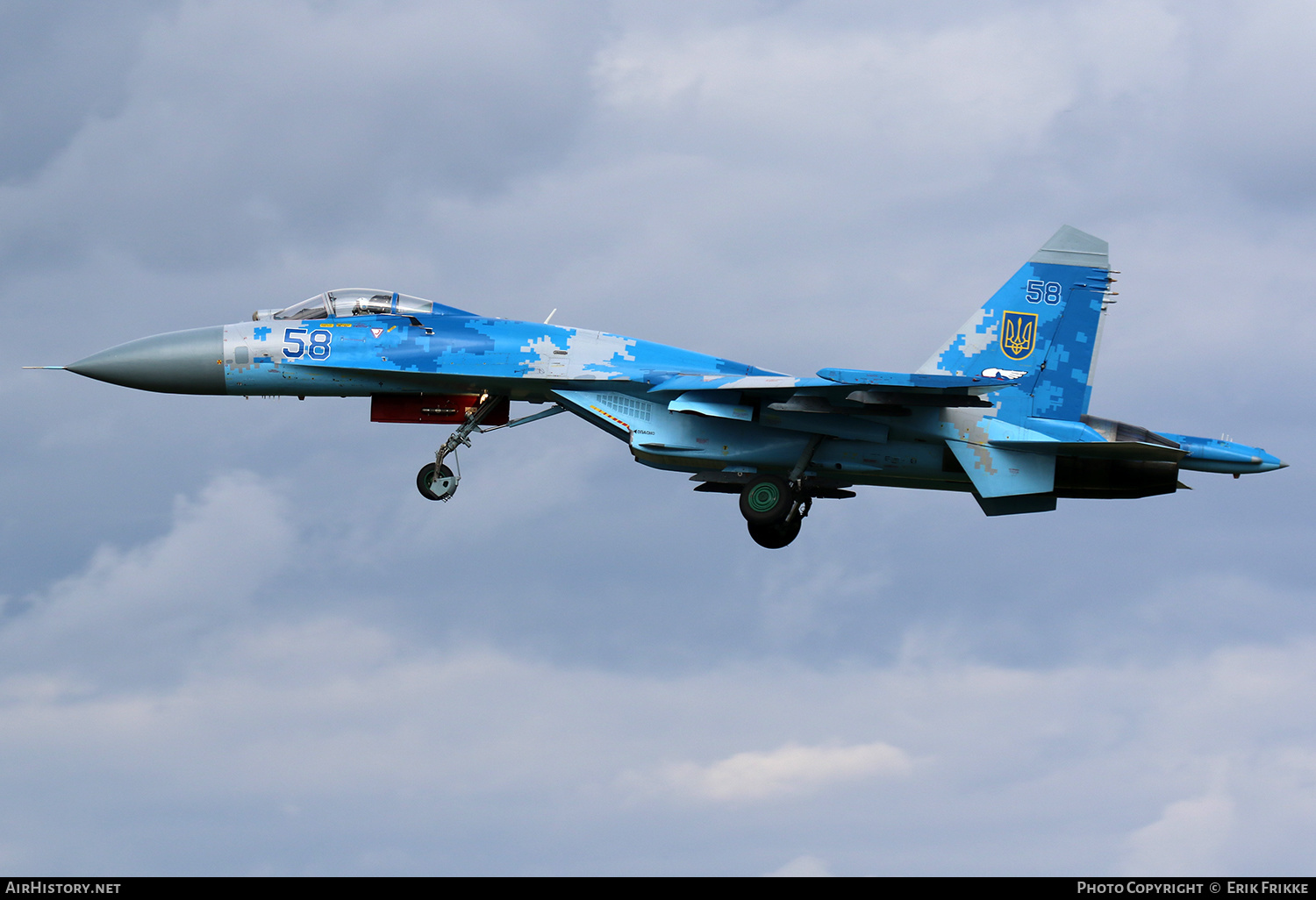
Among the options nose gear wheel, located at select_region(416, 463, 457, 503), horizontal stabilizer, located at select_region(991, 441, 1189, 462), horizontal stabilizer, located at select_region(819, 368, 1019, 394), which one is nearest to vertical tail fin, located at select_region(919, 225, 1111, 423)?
horizontal stabilizer, located at select_region(991, 441, 1189, 462)

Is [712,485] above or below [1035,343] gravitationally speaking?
below

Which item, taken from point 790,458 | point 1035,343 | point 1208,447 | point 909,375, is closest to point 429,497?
point 790,458

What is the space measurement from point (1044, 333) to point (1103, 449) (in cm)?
243

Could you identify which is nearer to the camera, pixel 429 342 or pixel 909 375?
pixel 909 375

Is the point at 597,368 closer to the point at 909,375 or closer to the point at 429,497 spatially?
the point at 429,497

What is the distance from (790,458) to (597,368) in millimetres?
3559

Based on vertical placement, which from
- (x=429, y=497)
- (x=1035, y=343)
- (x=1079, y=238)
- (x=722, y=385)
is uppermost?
(x=1079, y=238)

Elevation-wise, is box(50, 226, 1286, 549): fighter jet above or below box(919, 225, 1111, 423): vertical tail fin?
below

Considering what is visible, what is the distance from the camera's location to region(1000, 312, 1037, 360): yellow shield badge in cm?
2612

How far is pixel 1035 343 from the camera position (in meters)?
26.1

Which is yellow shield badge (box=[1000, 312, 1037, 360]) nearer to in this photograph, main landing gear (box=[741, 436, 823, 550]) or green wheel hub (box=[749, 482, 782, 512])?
main landing gear (box=[741, 436, 823, 550])

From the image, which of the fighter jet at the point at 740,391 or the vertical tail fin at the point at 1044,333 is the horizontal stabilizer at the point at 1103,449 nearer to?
the fighter jet at the point at 740,391

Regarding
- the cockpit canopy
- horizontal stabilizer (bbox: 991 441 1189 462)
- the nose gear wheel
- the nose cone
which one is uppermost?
the cockpit canopy

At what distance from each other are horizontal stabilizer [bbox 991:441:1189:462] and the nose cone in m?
12.9
